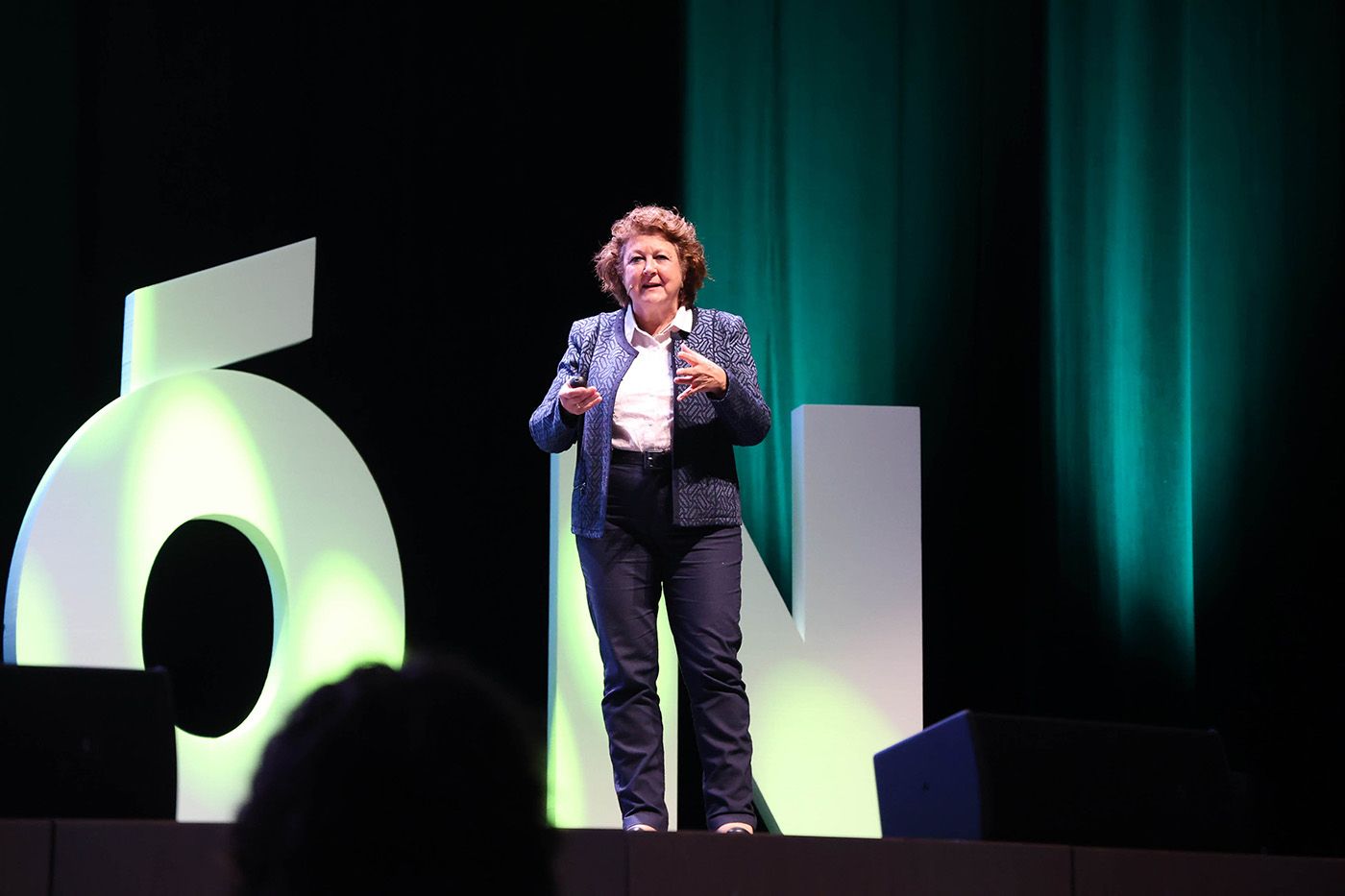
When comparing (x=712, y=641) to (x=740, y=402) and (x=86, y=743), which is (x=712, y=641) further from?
(x=86, y=743)

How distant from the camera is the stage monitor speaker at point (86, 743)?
2.07 m

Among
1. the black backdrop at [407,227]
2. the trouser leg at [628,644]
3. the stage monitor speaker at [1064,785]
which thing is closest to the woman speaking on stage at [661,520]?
the trouser leg at [628,644]

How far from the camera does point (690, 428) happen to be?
305cm

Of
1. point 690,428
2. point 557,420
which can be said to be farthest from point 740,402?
point 557,420

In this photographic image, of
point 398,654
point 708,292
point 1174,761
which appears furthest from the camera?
point 708,292

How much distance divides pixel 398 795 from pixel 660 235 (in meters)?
2.50

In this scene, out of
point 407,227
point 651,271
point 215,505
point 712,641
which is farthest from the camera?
point 407,227

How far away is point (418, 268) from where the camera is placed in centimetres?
420

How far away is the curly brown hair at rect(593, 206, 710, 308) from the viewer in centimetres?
320

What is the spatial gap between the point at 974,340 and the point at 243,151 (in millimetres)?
2102

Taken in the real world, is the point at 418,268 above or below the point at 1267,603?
above

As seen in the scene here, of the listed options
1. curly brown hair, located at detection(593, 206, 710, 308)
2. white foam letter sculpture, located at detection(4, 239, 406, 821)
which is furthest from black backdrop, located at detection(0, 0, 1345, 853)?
curly brown hair, located at detection(593, 206, 710, 308)

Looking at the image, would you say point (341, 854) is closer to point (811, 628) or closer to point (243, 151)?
point (811, 628)

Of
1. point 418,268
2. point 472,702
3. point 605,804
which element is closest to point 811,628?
point 605,804
